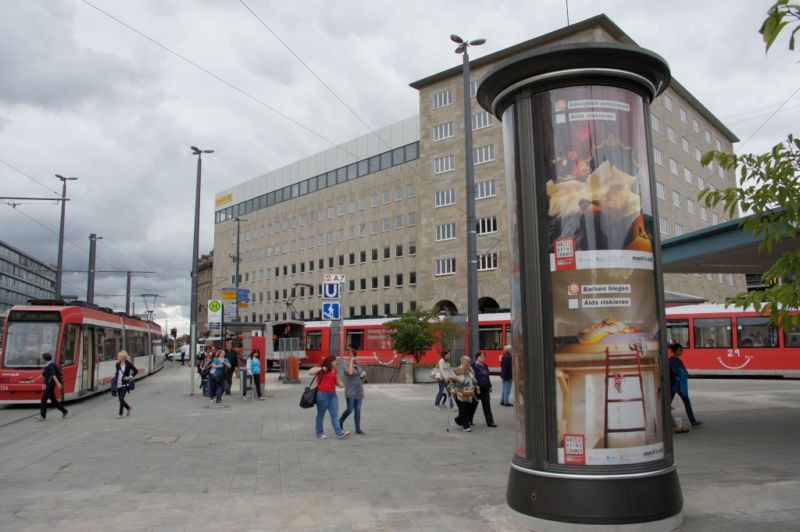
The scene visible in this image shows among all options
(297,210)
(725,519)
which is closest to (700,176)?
(297,210)

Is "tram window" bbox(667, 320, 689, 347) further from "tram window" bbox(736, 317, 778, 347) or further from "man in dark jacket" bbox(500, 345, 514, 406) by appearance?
"man in dark jacket" bbox(500, 345, 514, 406)

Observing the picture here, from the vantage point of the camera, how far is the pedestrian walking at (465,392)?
42.2 feet

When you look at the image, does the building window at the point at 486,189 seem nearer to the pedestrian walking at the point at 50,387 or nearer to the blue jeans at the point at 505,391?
the blue jeans at the point at 505,391

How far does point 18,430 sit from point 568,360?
12741 millimetres

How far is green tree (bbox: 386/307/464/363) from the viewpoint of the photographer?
Result: 90.6ft

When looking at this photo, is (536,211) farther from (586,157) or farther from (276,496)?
(276,496)

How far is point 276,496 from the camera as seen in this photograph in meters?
7.63

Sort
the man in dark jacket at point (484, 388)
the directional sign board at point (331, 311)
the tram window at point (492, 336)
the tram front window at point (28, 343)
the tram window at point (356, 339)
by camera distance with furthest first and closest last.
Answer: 1. the tram window at point (356, 339)
2. the tram window at point (492, 336)
3. the tram front window at point (28, 343)
4. the directional sign board at point (331, 311)
5. the man in dark jacket at point (484, 388)

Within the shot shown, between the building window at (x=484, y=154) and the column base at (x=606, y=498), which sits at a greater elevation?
the building window at (x=484, y=154)

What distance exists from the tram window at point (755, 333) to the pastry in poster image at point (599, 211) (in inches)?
914

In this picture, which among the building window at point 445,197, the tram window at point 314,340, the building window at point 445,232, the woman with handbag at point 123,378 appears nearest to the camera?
the woman with handbag at point 123,378

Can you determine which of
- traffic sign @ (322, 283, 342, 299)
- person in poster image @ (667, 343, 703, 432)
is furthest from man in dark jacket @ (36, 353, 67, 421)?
person in poster image @ (667, 343, 703, 432)

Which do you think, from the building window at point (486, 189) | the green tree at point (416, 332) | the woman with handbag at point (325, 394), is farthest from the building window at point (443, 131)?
the woman with handbag at point (325, 394)

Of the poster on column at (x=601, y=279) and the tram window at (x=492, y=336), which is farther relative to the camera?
the tram window at (x=492, y=336)
